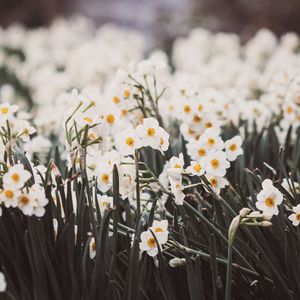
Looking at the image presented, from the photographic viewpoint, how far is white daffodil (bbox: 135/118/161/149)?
1633 mm

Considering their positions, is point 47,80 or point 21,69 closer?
point 47,80

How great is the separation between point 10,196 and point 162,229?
41 cm

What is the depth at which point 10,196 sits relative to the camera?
Result: 1419 millimetres

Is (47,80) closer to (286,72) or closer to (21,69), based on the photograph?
(21,69)

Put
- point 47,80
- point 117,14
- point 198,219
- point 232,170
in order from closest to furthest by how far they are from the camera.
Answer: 1. point 198,219
2. point 232,170
3. point 47,80
4. point 117,14

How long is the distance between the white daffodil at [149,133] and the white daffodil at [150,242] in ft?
0.87

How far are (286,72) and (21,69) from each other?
2.96 m

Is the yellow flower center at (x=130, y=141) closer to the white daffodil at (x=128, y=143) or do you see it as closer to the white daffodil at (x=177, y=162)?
the white daffodil at (x=128, y=143)

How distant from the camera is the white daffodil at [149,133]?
163 cm

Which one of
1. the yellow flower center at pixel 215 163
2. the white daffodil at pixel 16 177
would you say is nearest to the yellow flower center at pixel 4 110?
the white daffodil at pixel 16 177

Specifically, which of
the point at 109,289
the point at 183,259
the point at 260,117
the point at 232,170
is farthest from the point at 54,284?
the point at 260,117

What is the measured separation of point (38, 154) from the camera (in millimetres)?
2463

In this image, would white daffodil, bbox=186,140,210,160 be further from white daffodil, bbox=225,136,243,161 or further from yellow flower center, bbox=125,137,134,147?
yellow flower center, bbox=125,137,134,147

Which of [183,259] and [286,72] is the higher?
[286,72]
